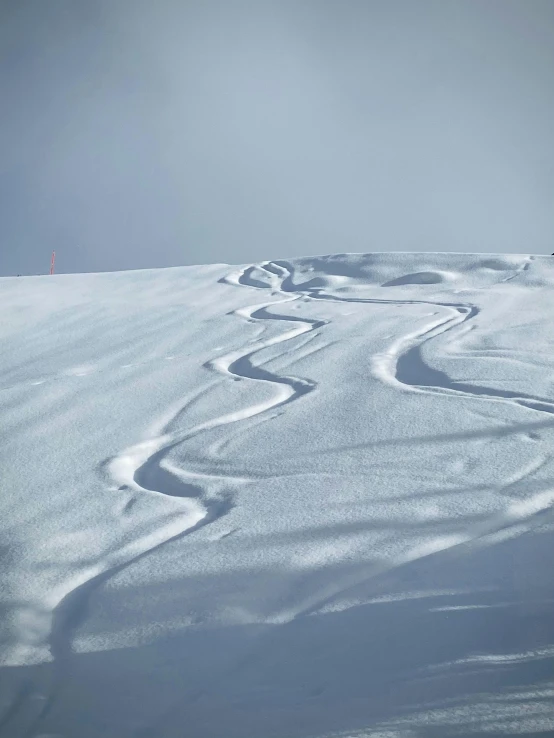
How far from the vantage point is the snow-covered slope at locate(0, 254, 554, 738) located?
861 mm

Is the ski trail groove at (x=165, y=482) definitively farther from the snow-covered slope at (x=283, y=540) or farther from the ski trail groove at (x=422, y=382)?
the ski trail groove at (x=422, y=382)

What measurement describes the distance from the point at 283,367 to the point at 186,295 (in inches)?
58.2

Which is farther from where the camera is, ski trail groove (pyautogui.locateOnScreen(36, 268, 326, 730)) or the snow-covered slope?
ski trail groove (pyautogui.locateOnScreen(36, 268, 326, 730))

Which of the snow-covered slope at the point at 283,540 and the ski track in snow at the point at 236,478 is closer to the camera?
the snow-covered slope at the point at 283,540

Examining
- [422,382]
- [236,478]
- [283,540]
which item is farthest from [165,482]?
[422,382]

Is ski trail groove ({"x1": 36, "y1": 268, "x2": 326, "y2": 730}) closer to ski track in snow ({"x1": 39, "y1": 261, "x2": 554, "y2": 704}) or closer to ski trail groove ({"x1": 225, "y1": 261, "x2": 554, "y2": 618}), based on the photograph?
ski track in snow ({"x1": 39, "y1": 261, "x2": 554, "y2": 704})

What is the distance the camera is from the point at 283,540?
1.16 meters

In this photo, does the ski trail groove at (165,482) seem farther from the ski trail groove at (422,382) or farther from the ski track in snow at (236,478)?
the ski trail groove at (422,382)

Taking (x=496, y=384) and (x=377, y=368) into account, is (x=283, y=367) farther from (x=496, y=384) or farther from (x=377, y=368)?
(x=496, y=384)

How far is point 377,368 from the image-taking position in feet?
6.82

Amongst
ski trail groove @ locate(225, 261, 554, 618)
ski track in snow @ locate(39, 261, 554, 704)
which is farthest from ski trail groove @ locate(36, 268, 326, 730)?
ski trail groove @ locate(225, 261, 554, 618)

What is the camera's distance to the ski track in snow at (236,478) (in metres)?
1.06

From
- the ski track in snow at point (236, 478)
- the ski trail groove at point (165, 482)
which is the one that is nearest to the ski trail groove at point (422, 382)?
the ski track in snow at point (236, 478)

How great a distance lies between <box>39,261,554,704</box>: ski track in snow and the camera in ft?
3.48
